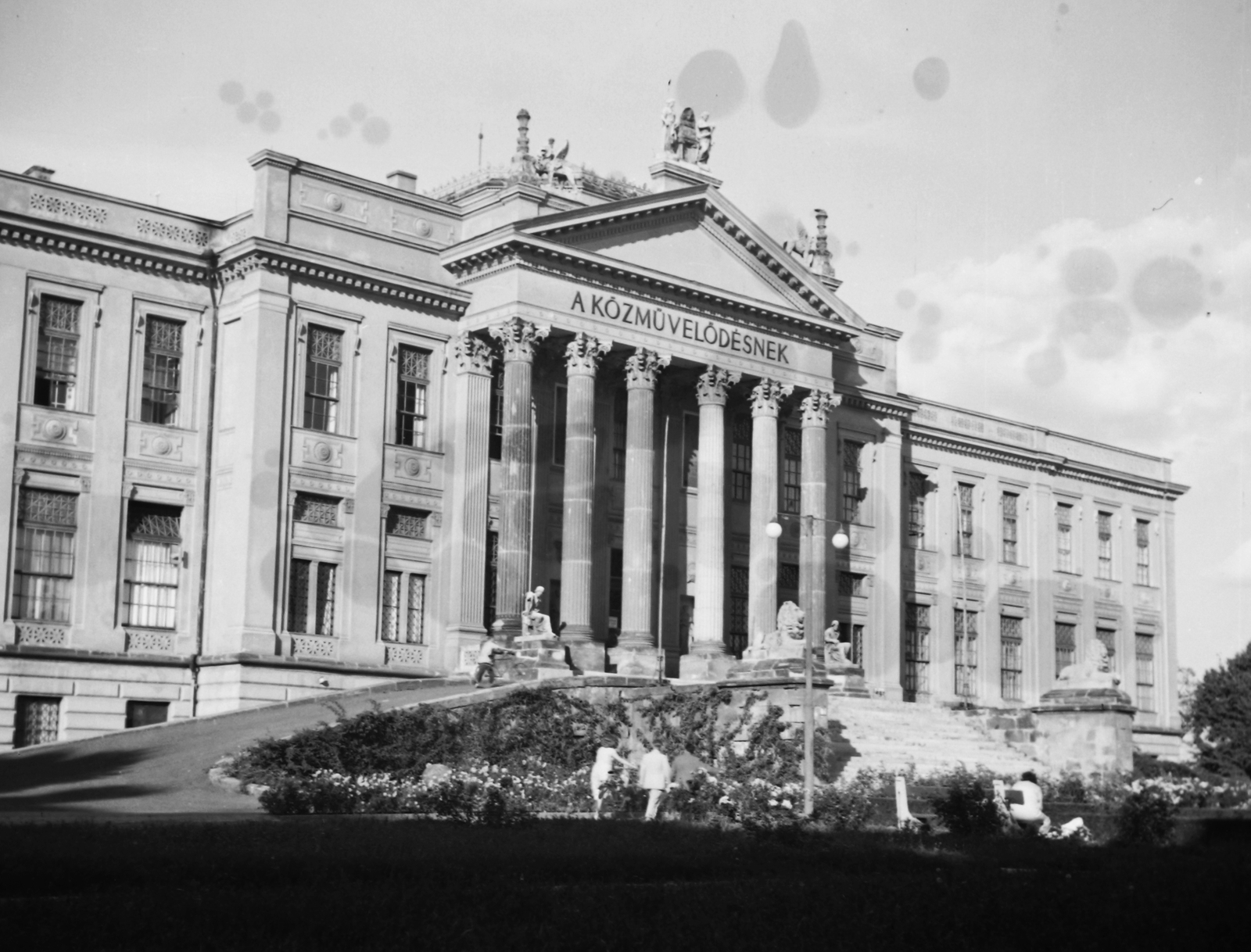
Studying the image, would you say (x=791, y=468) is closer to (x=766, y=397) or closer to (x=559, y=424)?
(x=766, y=397)

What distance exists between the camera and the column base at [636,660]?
4503cm

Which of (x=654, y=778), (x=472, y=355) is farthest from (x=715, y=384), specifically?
(x=654, y=778)

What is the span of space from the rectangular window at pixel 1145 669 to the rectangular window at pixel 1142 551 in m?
2.37

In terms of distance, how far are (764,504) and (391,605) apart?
11.3 meters

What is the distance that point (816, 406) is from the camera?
51.9m

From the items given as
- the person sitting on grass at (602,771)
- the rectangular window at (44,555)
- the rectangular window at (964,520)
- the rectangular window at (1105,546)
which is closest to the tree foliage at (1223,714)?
the rectangular window at (1105,546)

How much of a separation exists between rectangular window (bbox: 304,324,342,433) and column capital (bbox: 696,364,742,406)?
10.4 meters

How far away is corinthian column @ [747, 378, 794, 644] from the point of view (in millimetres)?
48656

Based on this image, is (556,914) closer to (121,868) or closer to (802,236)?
(121,868)

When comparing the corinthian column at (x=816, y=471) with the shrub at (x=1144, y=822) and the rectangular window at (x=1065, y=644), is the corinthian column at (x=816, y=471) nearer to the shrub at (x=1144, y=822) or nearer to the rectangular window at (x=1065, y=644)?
the rectangular window at (x=1065, y=644)

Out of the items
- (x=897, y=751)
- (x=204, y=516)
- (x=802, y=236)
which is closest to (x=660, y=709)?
(x=897, y=751)

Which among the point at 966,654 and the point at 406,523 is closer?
the point at 406,523

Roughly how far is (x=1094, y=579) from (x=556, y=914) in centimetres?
5718

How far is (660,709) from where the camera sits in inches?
1443
